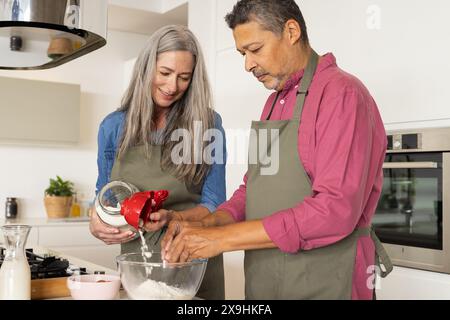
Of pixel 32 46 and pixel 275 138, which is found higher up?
pixel 32 46

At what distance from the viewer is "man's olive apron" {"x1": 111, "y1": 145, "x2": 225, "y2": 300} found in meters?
1.82

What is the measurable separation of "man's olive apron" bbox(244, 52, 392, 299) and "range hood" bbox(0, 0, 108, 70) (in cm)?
53

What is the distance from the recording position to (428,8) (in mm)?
2047

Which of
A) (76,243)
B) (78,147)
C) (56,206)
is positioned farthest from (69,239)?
(78,147)

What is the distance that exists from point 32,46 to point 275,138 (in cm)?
85

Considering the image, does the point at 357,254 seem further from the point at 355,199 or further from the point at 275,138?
the point at 275,138

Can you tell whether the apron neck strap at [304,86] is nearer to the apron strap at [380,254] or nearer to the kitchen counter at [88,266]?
the apron strap at [380,254]

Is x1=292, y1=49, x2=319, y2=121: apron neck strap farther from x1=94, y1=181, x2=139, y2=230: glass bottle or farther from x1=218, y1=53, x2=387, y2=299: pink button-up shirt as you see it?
x1=94, y1=181, x2=139, y2=230: glass bottle

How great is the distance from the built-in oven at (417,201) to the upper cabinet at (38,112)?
2.54 meters

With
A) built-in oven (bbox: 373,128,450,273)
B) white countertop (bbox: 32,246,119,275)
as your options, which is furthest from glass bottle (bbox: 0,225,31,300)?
built-in oven (bbox: 373,128,450,273)

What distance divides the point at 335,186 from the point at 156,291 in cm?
44

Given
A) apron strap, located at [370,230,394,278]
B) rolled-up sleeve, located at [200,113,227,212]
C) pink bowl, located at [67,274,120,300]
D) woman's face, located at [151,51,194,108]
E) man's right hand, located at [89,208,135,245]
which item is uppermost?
woman's face, located at [151,51,194,108]

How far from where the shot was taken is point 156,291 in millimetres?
1188
